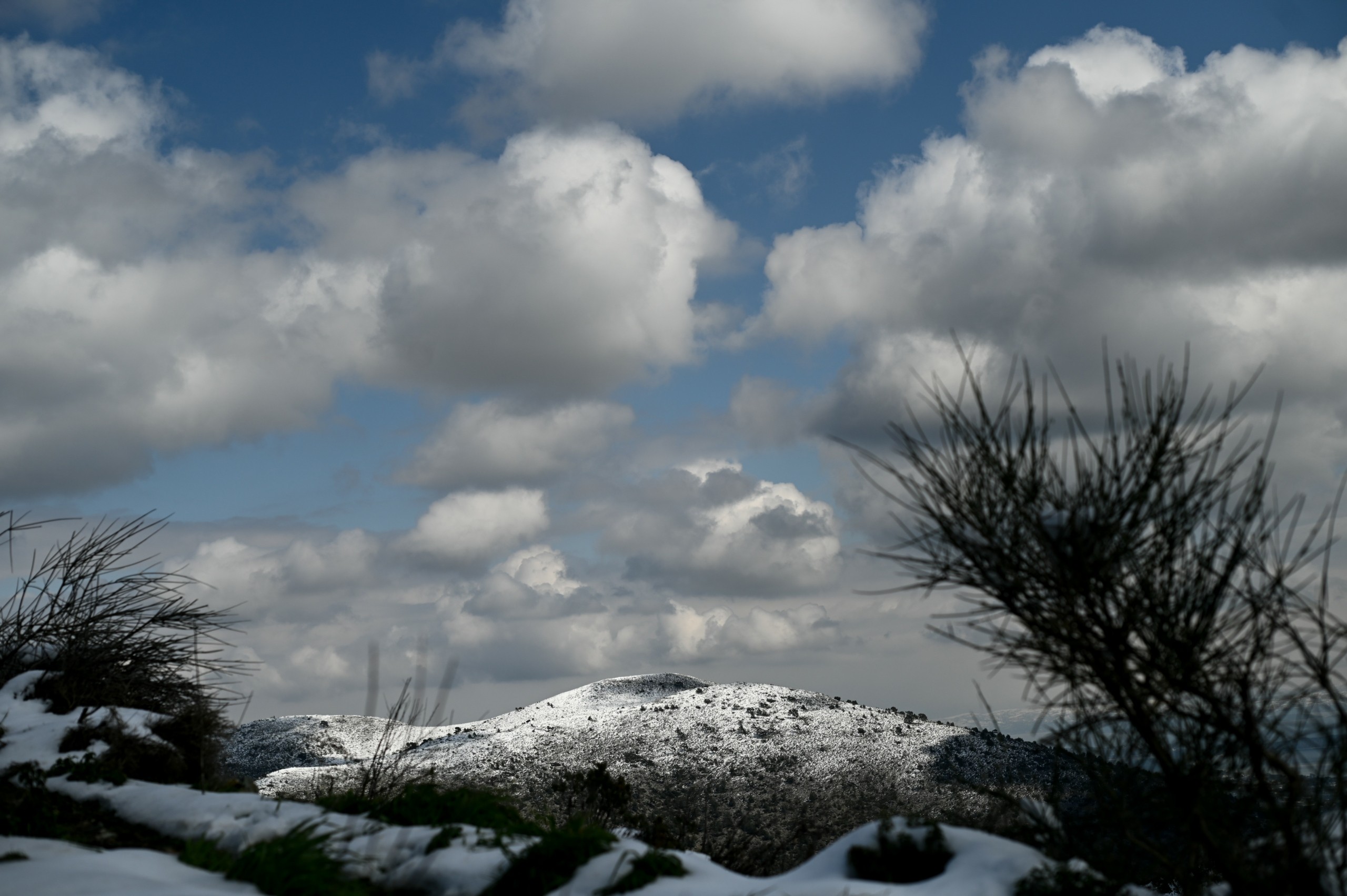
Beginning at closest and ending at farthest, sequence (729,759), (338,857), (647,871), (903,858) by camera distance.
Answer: (647,871) < (903,858) < (338,857) < (729,759)

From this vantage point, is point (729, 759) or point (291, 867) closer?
point (291, 867)

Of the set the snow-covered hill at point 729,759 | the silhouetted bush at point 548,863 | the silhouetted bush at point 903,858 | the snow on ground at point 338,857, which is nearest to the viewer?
the snow on ground at point 338,857

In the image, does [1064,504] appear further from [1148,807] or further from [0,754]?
[0,754]

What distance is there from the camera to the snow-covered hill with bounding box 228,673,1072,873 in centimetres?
Answer: 1224

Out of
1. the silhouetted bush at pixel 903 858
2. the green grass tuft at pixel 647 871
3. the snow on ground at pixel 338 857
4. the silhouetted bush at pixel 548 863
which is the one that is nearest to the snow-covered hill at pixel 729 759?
the snow on ground at pixel 338 857

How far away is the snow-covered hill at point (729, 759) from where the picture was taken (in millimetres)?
12242

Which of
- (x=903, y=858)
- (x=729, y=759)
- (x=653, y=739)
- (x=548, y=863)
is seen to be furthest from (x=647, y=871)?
(x=653, y=739)

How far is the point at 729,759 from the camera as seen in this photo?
1516cm

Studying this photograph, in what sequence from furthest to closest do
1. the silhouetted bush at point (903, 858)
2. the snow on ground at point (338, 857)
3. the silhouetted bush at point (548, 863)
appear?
the silhouetted bush at point (903, 858) → the silhouetted bush at point (548, 863) → the snow on ground at point (338, 857)

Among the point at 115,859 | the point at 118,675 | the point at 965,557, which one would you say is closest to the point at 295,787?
the point at 118,675

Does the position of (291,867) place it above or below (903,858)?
below

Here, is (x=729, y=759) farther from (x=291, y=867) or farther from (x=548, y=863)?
(x=291, y=867)

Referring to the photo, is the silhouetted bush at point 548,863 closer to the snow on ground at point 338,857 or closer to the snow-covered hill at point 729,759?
the snow on ground at point 338,857

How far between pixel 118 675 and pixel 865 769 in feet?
34.3
